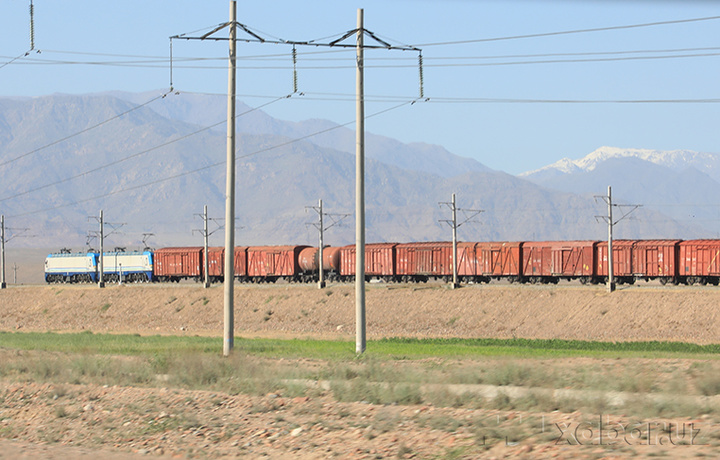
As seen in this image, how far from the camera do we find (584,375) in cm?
2086

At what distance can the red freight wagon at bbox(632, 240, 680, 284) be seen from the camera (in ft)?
202

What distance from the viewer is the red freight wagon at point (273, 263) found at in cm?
8354

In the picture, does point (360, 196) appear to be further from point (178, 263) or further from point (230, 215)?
point (178, 263)

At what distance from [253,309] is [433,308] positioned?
1562 cm

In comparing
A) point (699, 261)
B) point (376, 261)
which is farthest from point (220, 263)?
point (699, 261)

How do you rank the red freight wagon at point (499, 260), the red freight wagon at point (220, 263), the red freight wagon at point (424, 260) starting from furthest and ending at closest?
the red freight wagon at point (220, 263)
the red freight wagon at point (424, 260)
the red freight wagon at point (499, 260)

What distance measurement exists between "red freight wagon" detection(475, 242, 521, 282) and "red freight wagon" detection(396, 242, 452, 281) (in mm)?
2621

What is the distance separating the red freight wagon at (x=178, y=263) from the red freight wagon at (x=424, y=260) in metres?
24.0

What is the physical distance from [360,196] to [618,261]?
40326 mm

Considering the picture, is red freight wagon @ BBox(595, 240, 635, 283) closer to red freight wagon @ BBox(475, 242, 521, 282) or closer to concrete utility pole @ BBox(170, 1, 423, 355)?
red freight wagon @ BBox(475, 242, 521, 282)

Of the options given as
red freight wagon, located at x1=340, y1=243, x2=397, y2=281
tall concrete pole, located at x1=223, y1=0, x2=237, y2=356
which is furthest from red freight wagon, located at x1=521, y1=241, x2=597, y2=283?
tall concrete pole, located at x1=223, y1=0, x2=237, y2=356

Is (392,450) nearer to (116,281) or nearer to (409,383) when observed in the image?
(409,383)

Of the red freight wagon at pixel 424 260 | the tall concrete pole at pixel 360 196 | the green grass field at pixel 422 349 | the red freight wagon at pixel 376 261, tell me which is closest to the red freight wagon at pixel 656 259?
the red freight wagon at pixel 424 260

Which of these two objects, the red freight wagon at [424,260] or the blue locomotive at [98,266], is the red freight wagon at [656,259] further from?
the blue locomotive at [98,266]
